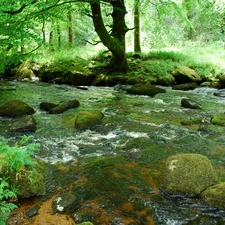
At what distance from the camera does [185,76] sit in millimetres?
14633

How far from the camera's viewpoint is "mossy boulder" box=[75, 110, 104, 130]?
25.6 ft

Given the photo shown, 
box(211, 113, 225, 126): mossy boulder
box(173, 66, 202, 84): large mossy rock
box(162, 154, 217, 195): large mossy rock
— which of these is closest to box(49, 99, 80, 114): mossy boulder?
box(211, 113, 225, 126): mossy boulder

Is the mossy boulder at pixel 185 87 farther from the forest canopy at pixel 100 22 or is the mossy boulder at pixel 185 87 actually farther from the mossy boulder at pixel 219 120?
the mossy boulder at pixel 219 120

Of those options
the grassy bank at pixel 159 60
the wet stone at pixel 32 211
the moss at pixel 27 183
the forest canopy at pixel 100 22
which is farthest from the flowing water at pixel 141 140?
the grassy bank at pixel 159 60

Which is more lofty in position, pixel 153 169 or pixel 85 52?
pixel 85 52

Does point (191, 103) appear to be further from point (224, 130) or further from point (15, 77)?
point (15, 77)

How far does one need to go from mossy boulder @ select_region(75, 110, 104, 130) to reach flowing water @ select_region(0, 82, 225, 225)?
0.19m

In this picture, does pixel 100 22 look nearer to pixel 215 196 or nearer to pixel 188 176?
pixel 188 176

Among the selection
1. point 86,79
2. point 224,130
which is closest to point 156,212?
point 224,130

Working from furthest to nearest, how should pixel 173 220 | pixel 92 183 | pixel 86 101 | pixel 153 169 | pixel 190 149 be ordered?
pixel 86 101
pixel 190 149
pixel 153 169
pixel 92 183
pixel 173 220

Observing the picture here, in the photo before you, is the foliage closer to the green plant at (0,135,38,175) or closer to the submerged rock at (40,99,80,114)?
the green plant at (0,135,38,175)

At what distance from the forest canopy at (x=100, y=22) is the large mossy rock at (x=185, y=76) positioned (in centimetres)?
293

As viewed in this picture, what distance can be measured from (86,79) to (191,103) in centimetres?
710

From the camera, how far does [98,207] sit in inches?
163
